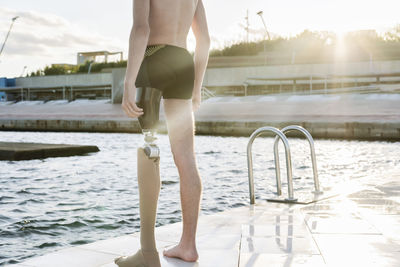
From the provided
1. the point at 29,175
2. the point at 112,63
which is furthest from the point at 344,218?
the point at 112,63

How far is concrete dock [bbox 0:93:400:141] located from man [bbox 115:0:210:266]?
1418 cm

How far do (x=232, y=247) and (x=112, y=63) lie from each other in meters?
51.5

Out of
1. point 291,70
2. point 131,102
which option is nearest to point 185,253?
point 131,102

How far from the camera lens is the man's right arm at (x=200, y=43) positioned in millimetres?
2975

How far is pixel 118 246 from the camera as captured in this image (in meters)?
3.41

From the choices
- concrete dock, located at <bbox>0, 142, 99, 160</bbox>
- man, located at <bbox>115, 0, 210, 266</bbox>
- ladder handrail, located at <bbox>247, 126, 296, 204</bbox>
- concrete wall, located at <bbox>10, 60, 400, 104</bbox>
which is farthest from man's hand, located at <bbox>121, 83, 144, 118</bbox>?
concrete wall, located at <bbox>10, 60, 400, 104</bbox>

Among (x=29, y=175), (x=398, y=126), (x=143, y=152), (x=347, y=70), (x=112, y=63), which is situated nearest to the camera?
(x=143, y=152)

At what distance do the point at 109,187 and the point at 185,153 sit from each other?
15.3 ft

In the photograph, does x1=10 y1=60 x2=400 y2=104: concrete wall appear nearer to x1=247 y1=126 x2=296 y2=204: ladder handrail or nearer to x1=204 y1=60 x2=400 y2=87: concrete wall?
x1=204 y1=60 x2=400 y2=87: concrete wall

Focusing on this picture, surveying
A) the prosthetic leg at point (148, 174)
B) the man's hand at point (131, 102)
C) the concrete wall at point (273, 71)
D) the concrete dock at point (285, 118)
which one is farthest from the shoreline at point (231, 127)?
the man's hand at point (131, 102)

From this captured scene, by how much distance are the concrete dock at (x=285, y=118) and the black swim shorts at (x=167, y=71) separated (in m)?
14.3

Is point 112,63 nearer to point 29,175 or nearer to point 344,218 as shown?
point 29,175

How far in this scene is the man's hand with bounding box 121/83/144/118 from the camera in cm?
253

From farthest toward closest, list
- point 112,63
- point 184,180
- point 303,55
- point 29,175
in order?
point 112,63
point 303,55
point 29,175
point 184,180
